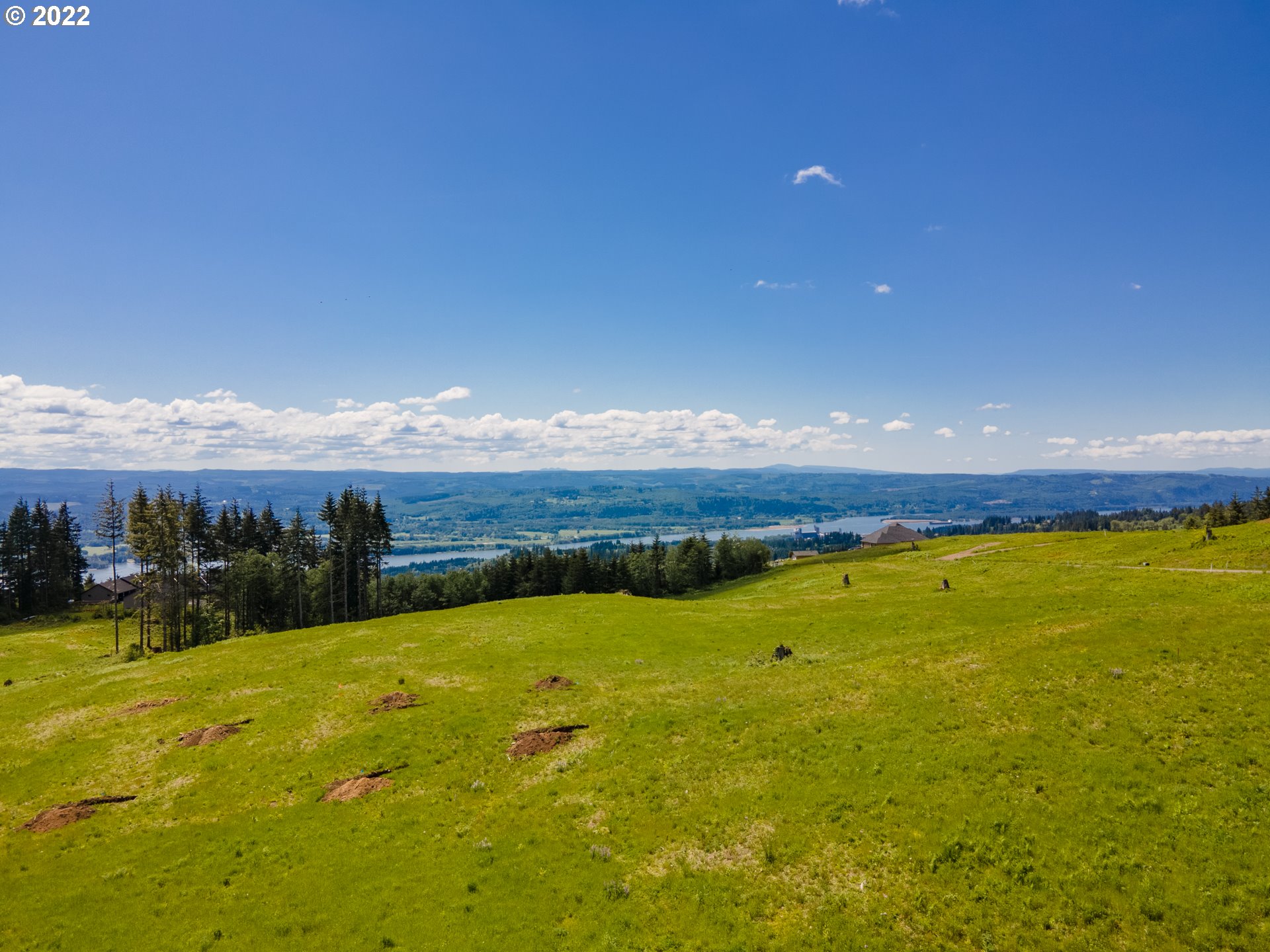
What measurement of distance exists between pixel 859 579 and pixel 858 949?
56846mm

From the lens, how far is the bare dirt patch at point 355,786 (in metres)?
23.3

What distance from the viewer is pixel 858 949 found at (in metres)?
13.5

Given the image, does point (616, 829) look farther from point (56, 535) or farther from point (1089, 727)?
point (56, 535)

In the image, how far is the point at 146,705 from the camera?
1400 inches

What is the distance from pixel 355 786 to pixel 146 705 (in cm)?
2275

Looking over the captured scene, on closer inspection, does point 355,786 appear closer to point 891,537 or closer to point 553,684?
point 553,684

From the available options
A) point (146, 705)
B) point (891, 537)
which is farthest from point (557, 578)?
point (146, 705)

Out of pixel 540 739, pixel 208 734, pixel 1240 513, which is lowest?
pixel 208 734

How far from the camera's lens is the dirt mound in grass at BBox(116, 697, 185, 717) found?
3459 centimetres

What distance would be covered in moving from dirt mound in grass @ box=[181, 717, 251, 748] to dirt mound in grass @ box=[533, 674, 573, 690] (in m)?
16.7

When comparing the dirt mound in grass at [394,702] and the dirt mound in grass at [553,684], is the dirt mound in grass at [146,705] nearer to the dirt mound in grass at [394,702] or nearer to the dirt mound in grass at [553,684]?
the dirt mound in grass at [394,702]

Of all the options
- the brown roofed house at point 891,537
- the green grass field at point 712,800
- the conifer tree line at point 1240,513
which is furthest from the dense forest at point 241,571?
the conifer tree line at point 1240,513

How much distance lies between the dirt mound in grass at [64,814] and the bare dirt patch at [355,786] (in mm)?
9114

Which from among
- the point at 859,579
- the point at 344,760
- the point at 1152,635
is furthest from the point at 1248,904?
the point at 859,579
